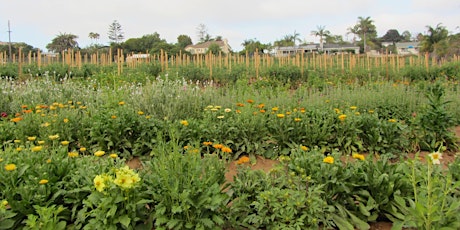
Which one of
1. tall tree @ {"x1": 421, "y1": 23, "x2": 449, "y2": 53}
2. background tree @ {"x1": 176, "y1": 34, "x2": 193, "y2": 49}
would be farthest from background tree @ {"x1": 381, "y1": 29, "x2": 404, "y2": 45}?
tall tree @ {"x1": 421, "y1": 23, "x2": 449, "y2": 53}

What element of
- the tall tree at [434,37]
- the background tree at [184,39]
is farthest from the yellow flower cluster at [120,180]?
the background tree at [184,39]

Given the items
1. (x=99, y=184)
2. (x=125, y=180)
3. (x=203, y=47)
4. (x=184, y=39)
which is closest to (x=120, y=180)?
(x=125, y=180)

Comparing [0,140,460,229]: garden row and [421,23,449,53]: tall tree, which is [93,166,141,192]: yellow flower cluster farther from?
[421,23,449,53]: tall tree

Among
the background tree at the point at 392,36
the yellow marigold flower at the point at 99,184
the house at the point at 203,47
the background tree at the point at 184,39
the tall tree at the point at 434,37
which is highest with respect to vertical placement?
the background tree at the point at 392,36

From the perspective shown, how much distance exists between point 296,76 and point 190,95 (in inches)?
393

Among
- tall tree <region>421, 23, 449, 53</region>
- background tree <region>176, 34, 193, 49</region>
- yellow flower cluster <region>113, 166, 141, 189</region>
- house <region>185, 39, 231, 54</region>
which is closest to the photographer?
yellow flower cluster <region>113, 166, 141, 189</region>

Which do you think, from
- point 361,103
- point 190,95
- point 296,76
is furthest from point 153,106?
point 296,76

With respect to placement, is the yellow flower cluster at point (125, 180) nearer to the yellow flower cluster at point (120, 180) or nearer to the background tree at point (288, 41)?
the yellow flower cluster at point (120, 180)

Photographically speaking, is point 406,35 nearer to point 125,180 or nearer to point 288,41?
point 288,41

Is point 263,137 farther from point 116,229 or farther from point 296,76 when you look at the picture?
point 296,76

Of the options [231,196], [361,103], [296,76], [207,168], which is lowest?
[231,196]

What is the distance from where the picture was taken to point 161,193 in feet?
7.55

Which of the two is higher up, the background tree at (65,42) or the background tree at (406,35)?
the background tree at (406,35)

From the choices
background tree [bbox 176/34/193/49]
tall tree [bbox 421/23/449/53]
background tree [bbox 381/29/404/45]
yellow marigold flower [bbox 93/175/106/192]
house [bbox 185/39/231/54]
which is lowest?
yellow marigold flower [bbox 93/175/106/192]
